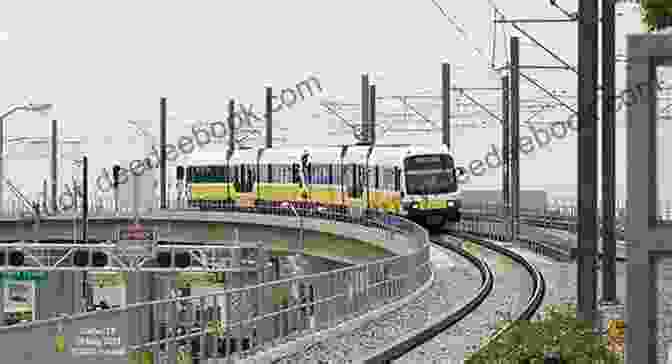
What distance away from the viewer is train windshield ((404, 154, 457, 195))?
4997 centimetres

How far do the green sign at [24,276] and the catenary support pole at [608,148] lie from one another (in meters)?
19.7

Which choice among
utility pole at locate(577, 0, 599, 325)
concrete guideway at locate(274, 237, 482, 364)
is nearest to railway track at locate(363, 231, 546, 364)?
concrete guideway at locate(274, 237, 482, 364)

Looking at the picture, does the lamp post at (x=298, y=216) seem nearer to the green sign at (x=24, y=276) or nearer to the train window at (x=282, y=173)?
the train window at (x=282, y=173)

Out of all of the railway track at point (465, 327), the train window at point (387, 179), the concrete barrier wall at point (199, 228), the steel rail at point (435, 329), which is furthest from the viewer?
the concrete barrier wall at point (199, 228)

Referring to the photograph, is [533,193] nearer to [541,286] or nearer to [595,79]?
[541,286]

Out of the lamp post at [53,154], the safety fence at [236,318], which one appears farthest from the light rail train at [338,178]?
the lamp post at [53,154]

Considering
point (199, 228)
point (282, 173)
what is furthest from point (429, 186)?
point (199, 228)

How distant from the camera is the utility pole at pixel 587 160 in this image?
56.9 feet

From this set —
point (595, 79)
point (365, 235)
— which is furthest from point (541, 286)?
point (365, 235)

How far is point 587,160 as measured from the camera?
17.8 m

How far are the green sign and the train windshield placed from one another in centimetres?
1485

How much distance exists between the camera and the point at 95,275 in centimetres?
3894

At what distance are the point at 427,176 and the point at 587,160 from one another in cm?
3231

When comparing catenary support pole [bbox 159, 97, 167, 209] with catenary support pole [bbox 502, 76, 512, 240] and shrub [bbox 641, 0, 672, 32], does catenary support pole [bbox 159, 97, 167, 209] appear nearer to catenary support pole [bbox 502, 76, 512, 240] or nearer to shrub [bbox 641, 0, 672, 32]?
catenary support pole [bbox 502, 76, 512, 240]
